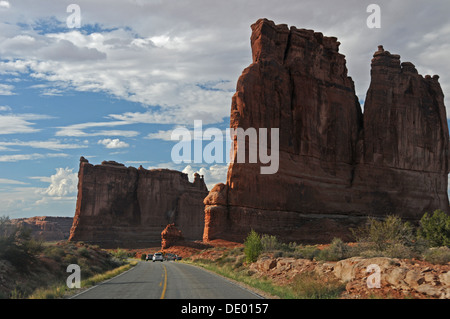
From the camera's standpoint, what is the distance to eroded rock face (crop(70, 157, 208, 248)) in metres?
96.9

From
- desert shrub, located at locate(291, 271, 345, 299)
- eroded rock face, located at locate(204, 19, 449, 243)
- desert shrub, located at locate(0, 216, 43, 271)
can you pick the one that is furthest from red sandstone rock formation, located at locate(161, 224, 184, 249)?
desert shrub, located at locate(291, 271, 345, 299)

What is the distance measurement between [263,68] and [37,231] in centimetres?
10946

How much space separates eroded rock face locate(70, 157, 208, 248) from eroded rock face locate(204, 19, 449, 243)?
52.5 m

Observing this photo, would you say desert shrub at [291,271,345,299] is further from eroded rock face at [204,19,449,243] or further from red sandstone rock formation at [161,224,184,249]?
red sandstone rock formation at [161,224,184,249]

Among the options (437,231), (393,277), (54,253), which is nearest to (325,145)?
(437,231)

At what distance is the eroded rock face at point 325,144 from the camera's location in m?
53.3

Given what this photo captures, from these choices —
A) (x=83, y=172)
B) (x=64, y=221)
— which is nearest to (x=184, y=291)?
(x=83, y=172)

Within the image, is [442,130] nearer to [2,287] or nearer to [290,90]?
[290,90]

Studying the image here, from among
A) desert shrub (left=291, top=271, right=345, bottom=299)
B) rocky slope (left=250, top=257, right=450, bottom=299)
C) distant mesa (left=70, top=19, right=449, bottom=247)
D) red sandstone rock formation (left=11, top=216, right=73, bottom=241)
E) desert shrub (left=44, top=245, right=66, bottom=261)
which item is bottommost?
red sandstone rock formation (left=11, top=216, right=73, bottom=241)

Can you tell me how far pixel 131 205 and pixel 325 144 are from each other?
58.5 m

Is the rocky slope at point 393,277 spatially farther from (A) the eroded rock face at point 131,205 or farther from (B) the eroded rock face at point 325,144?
(A) the eroded rock face at point 131,205

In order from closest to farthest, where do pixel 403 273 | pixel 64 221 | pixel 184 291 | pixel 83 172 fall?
pixel 403 273 < pixel 184 291 < pixel 83 172 < pixel 64 221

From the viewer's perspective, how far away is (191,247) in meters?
57.3

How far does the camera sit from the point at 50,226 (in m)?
139
